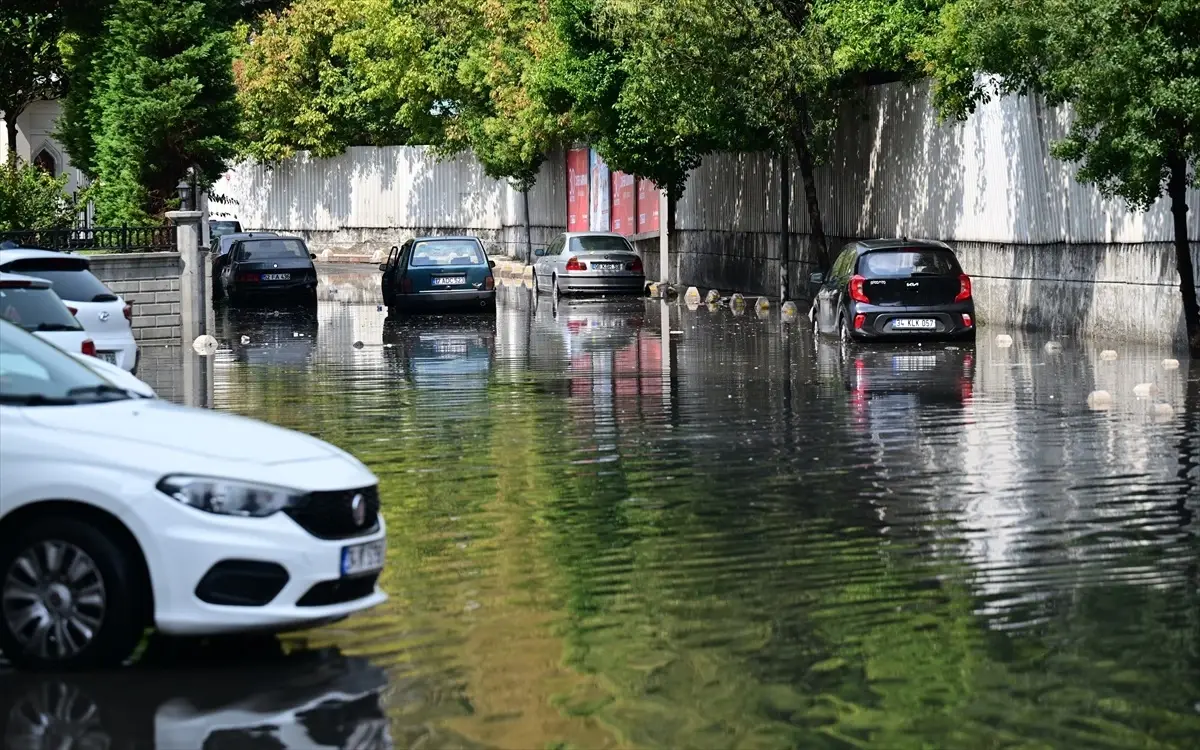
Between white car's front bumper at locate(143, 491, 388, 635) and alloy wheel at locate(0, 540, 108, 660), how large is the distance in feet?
0.96

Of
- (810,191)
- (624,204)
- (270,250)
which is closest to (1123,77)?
(810,191)

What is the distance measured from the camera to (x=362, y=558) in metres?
8.39

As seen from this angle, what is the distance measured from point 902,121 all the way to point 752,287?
9783mm

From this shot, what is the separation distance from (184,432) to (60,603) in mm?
819

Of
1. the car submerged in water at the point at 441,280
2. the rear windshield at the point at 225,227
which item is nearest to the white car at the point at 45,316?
the car submerged in water at the point at 441,280

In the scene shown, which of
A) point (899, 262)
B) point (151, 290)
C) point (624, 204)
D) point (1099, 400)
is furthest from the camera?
point (624, 204)

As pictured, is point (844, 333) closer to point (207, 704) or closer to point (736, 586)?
point (736, 586)

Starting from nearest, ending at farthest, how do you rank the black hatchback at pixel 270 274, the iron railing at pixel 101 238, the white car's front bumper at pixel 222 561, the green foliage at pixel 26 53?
the white car's front bumper at pixel 222 561 → the iron railing at pixel 101 238 → the green foliage at pixel 26 53 → the black hatchback at pixel 270 274

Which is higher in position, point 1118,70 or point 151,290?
point 1118,70

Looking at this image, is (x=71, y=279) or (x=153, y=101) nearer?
(x=71, y=279)

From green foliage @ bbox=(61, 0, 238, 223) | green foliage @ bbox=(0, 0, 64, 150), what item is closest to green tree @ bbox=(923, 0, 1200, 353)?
green foliage @ bbox=(61, 0, 238, 223)

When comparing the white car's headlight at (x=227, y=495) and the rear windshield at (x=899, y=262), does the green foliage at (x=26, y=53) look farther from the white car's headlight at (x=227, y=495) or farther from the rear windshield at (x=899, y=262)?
the white car's headlight at (x=227, y=495)

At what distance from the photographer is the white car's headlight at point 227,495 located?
7961 millimetres

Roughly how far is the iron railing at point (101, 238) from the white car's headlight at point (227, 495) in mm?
22953
